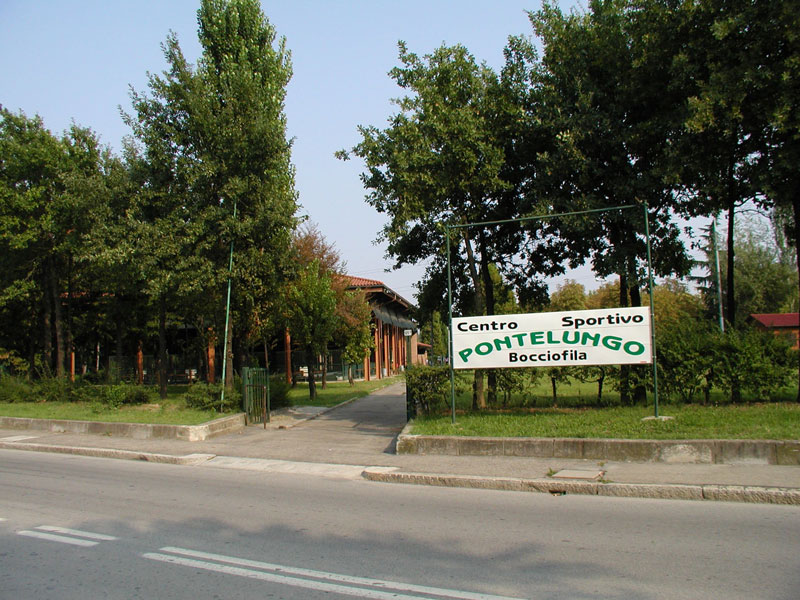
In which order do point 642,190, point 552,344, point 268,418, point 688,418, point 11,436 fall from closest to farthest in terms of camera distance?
1. point 688,418
2. point 552,344
3. point 642,190
4. point 11,436
5. point 268,418

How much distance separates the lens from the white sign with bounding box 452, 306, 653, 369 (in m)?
11.8

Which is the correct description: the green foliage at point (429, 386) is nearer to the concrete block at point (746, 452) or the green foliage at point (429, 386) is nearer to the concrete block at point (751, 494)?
the concrete block at point (746, 452)

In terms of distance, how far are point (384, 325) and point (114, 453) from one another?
3300 centimetres

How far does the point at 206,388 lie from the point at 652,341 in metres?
11.5

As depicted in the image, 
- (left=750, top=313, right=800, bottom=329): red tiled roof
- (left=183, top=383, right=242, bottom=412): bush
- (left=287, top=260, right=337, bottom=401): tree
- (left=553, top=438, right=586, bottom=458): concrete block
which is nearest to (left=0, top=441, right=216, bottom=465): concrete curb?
(left=183, top=383, right=242, bottom=412): bush

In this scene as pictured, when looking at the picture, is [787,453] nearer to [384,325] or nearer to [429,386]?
[429,386]

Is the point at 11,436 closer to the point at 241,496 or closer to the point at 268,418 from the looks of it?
the point at 268,418

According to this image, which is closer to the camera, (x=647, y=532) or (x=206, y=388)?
(x=647, y=532)

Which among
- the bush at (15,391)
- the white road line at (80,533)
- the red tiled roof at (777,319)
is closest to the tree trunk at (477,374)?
the white road line at (80,533)

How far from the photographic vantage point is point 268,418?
16.8 meters

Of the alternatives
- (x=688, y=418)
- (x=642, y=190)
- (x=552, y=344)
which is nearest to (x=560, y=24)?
(x=642, y=190)

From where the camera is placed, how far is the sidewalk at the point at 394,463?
844 centimetres

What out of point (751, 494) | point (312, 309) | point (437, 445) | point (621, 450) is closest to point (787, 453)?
point (751, 494)

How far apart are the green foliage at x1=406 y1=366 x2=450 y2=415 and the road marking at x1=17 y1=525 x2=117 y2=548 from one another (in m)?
8.43
